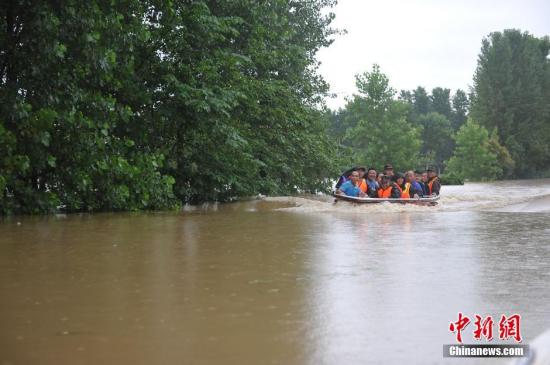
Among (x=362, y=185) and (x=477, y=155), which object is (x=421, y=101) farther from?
(x=362, y=185)

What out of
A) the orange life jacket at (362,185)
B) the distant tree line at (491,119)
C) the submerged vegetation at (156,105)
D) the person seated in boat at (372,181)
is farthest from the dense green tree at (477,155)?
the orange life jacket at (362,185)

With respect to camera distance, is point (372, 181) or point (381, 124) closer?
point (372, 181)

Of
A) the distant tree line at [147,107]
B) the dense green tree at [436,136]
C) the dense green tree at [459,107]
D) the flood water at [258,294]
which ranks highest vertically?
the dense green tree at [459,107]

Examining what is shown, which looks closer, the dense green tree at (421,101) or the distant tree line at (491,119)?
the distant tree line at (491,119)

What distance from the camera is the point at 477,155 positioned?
78.1m

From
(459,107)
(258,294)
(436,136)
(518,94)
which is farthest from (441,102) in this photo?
(258,294)

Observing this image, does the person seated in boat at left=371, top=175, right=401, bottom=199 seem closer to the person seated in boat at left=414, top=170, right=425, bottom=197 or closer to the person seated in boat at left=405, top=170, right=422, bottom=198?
the person seated in boat at left=405, top=170, right=422, bottom=198

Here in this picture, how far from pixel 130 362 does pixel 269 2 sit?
22366 mm

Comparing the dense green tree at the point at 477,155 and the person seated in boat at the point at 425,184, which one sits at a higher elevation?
the dense green tree at the point at 477,155

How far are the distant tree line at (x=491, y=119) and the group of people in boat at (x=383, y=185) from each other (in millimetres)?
50935

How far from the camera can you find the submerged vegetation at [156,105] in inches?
573

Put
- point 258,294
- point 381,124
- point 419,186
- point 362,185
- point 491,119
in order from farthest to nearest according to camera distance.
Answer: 1. point 491,119
2. point 381,124
3. point 419,186
4. point 362,185
5. point 258,294

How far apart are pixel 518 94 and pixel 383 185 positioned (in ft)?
215

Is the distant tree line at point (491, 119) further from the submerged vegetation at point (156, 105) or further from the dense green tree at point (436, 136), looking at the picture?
the submerged vegetation at point (156, 105)
